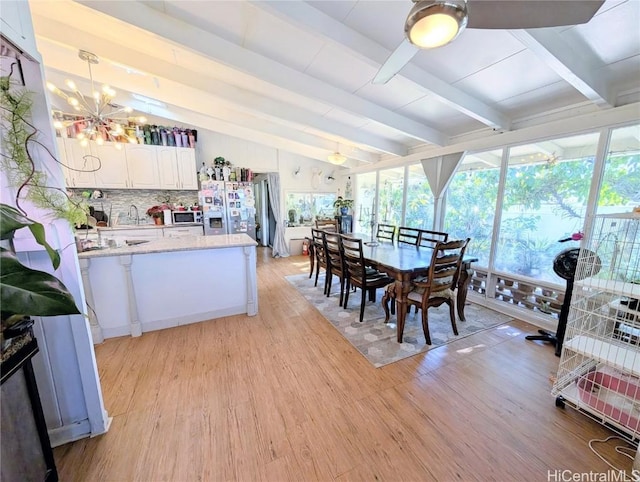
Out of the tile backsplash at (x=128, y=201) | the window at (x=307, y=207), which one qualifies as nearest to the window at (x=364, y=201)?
the window at (x=307, y=207)

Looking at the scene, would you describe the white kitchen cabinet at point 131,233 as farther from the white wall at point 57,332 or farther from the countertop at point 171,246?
the white wall at point 57,332

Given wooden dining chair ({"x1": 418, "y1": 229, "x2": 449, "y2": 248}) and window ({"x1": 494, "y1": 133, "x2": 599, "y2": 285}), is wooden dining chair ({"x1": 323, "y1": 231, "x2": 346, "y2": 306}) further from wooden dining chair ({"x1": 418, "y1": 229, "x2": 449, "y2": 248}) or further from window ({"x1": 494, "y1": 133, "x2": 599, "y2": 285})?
window ({"x1": 494, "y1": 133, "x2": 599, "y2": 285})

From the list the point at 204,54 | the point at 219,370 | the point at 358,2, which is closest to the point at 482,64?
the point at 358,2

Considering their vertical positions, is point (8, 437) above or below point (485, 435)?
above

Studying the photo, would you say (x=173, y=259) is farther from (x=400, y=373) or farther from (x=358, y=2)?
(x=358, y=2)

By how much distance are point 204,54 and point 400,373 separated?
3.23m

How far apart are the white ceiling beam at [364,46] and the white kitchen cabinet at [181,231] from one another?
4.07 meters

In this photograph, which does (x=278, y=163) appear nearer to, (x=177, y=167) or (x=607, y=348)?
(x=177, y=167)

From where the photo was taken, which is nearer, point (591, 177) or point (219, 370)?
point (219, 370)

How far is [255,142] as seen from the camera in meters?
5.60

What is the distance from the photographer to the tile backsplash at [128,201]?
466 cm

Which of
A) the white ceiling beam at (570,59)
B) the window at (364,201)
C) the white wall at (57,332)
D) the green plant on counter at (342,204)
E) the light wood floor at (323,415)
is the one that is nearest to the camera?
the white wall at (57,332)

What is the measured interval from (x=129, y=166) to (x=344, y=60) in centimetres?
434

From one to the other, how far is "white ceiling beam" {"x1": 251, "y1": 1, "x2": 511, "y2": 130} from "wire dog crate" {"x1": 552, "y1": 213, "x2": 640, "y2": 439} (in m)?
1.60
